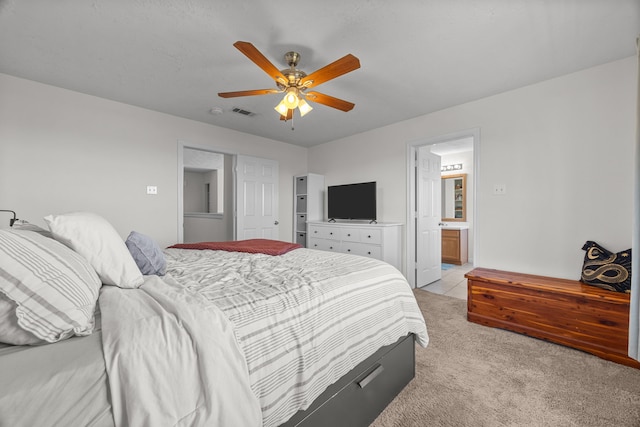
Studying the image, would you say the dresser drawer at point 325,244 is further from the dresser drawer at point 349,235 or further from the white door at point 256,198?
the white door at point 256,198

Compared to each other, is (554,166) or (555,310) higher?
(554,166)

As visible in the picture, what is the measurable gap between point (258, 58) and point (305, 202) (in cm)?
339

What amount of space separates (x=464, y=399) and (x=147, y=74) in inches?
148

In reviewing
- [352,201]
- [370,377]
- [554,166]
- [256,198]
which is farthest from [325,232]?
[370,377]

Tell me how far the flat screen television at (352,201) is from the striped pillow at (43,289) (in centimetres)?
371

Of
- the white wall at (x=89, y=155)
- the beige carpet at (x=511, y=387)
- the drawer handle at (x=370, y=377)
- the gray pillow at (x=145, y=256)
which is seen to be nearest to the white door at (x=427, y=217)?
the beige carpet at (x=511, y=387)

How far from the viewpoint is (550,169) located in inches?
106

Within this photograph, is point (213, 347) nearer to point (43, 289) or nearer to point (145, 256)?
point (43, 289)

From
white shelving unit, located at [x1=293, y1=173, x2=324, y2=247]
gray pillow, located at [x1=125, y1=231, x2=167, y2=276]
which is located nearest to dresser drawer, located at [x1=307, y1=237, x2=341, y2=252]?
white shelving unit, located at [x1=293, y1=173, x2=324, y2=247]

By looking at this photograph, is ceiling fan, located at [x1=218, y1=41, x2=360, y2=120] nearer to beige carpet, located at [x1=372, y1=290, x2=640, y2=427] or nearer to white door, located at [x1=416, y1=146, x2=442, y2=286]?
white door, located at [x1=416, y1=146, x2=442, y2=286]

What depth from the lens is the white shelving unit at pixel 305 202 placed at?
194 inches

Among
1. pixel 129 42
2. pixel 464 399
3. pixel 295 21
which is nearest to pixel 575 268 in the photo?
pixel 464 399

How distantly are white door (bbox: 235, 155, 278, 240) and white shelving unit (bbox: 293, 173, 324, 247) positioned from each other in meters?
0.49

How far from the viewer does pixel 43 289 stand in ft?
2.34
